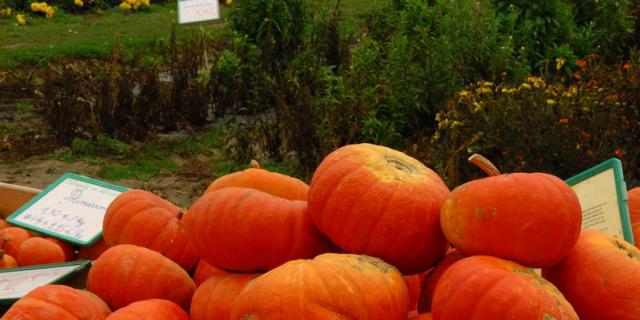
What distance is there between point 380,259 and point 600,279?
0.51 meters

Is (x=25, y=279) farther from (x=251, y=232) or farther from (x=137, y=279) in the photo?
(x=251, y=232)

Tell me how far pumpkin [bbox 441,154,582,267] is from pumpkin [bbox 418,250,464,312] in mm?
129

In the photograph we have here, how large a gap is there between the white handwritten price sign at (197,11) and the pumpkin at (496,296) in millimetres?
7455

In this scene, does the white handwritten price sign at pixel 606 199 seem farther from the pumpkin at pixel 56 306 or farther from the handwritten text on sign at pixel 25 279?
the handwritten text on sign at pixel 25 279

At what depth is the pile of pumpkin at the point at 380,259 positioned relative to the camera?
1.81 metres

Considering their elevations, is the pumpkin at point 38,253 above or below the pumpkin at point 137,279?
below

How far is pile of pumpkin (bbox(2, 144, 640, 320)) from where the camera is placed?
1808mm

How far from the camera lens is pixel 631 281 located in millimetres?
1946

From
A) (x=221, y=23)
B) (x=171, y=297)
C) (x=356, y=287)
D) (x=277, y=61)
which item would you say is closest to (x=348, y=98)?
(x=277, y=61)

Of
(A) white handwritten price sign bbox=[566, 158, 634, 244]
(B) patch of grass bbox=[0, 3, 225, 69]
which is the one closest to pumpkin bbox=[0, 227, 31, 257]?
(A) white handwritten price sign bbox=[566, 158, 634, 244]

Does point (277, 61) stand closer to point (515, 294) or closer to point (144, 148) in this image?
point (144, 148)

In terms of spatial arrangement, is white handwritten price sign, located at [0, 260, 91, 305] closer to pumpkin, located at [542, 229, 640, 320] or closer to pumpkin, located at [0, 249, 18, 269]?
pumpkin, located at [0, 249, 18, 269]

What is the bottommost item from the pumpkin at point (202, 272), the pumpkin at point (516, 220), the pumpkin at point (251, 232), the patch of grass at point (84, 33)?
the patch of grass at point (84, 33)

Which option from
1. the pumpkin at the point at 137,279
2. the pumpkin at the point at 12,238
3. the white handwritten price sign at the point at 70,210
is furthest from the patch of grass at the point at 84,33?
the pumpkin at the point at 137,279
